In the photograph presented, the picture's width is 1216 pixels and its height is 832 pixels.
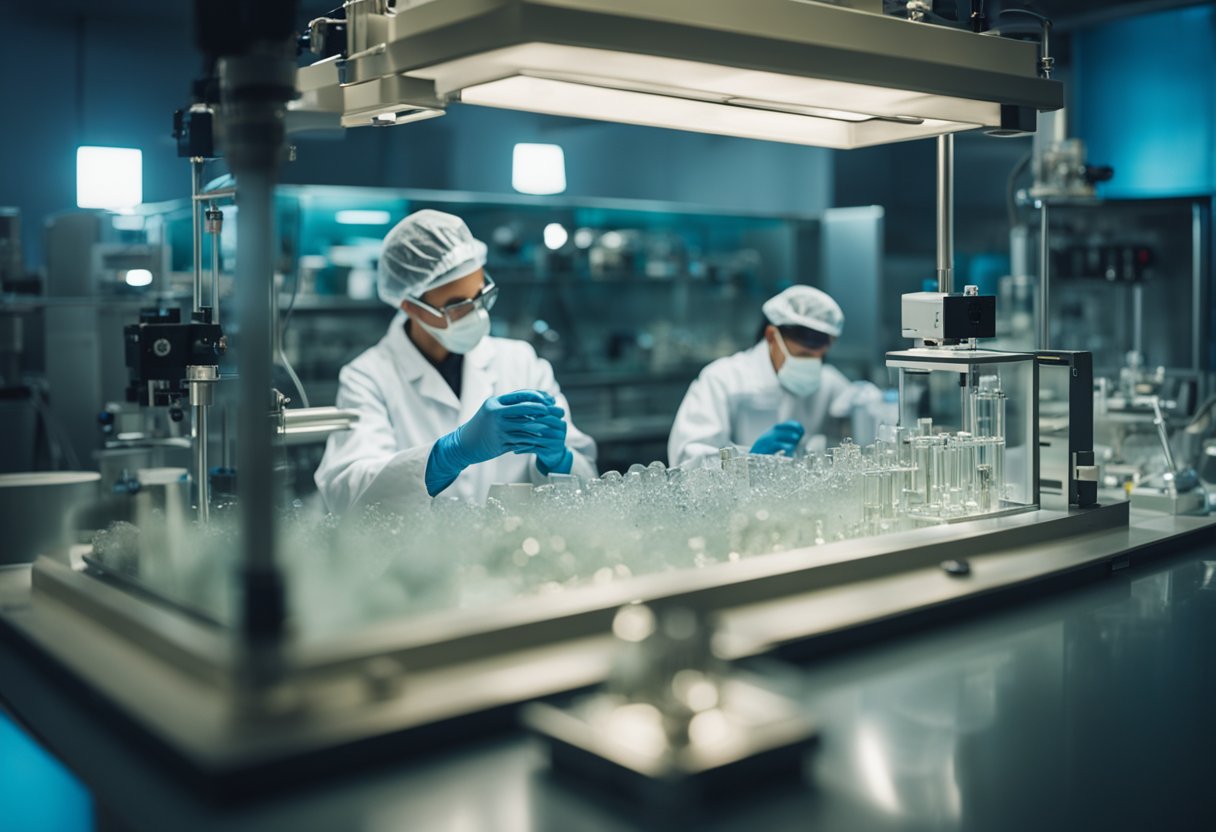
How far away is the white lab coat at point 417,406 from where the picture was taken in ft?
8.96

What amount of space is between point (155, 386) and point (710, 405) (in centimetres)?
216

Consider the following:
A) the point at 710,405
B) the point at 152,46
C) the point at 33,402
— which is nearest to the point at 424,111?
the point at 710,405

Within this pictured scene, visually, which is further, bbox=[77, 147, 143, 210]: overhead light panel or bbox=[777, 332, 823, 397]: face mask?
bbox=[77, 147, 143, 210]: overhead light panel

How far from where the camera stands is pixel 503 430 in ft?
7.83

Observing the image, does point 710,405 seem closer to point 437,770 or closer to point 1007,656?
point 1007,656

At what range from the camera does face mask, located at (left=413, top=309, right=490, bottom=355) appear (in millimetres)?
2766

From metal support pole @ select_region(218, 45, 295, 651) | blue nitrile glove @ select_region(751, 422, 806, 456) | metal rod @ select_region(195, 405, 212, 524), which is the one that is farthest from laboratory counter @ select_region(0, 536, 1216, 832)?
blue nitrile glove @ select_region(751, 422, 806, 456)

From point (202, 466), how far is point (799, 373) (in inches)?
87.0

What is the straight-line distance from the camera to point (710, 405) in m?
3.76

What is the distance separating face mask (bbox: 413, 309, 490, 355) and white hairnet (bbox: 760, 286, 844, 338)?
46.7 inches

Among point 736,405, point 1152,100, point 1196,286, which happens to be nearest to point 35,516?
point 736,405

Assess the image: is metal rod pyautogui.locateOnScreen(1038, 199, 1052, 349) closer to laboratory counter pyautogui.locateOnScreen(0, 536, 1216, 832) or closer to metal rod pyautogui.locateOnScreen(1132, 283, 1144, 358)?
laboratory counter pyautogui.locateOnScreen(0, 536, 1216, 832)

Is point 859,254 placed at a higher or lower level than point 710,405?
higher

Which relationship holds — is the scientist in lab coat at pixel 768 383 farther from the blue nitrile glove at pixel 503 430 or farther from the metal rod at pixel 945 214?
the metal rod at pixel 945 214
